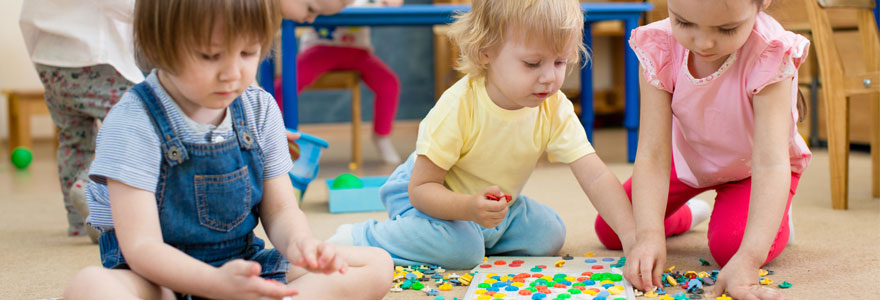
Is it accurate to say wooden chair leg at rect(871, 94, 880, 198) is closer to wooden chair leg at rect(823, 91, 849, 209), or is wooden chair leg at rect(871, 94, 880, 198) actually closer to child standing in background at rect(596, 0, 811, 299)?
wooden chair leg at rect(823, 91, 849, 209)

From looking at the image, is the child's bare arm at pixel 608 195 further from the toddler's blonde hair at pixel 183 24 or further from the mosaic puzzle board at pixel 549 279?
the toddler's blonde hair at pixel 183 24

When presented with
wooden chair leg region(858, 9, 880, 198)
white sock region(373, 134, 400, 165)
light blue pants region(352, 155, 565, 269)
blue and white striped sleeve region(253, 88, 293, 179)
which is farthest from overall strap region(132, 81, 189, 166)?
white sock region(373, 134, 400, 165)

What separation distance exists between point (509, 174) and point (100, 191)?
2.15ft

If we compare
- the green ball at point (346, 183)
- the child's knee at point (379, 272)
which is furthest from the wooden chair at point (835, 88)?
the child's knee at point (379, 272)

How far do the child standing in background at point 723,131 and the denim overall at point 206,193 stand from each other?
0.55 meters

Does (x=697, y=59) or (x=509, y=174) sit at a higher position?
(x=697, y=59)

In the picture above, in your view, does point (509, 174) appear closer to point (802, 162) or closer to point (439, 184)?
point (439, 184)

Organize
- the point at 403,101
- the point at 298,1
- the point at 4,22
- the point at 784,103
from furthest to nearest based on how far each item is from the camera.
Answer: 1. the point at 403,101
2. the point at 4,22
3. the point at 298,1
4. the point at 784,103

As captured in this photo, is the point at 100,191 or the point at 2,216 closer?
the point at 100,191

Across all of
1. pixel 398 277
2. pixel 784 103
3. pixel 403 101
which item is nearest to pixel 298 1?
pixel 398 277

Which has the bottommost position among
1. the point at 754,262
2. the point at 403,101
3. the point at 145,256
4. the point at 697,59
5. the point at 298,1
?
the point at 403,101

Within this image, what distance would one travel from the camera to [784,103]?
1140 millimetres

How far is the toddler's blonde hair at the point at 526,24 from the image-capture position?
3.89 ft

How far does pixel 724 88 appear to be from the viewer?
1.23 m
